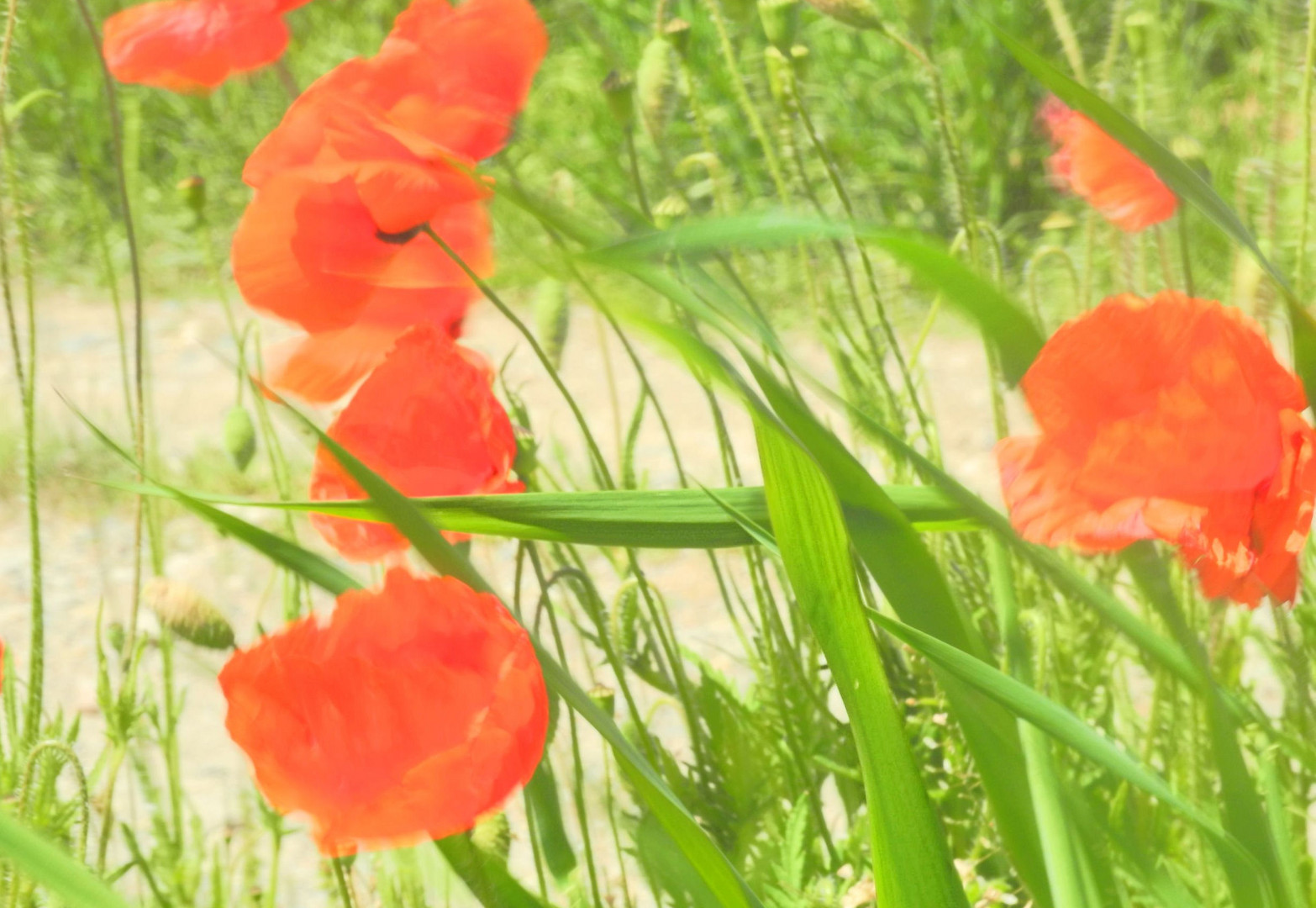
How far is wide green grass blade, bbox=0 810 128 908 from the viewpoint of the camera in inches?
16.4

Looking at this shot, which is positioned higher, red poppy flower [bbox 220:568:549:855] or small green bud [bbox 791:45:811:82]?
small green bud [bbox 791:45:811:82]

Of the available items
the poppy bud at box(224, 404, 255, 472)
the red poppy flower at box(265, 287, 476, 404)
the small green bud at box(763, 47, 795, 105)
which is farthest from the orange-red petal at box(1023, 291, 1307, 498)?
the poppy bud at box(224, 404, 255, 472)

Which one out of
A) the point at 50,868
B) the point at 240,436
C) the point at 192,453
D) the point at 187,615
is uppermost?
the point at 50,868

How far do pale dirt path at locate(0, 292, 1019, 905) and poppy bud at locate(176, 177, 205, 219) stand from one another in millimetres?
294

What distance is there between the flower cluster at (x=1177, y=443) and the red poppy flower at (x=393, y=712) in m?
0.17

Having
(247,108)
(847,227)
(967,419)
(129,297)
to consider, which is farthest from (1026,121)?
(847,227)

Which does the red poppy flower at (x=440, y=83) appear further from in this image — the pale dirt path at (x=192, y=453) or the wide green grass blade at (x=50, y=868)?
the pale dirt path at (x=192, y=453)

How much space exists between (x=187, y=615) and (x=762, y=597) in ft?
1.02

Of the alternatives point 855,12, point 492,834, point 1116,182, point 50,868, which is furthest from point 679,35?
point 50,868

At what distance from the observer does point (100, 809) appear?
40.6 inches

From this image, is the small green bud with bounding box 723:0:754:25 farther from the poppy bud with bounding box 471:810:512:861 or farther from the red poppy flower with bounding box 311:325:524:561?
the poppy bud with bounding box 471:810:512:861

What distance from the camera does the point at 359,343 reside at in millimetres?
668

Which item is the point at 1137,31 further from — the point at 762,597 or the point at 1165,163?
the point at 1165,163

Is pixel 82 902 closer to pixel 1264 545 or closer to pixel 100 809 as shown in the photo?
pixel 1264 545
